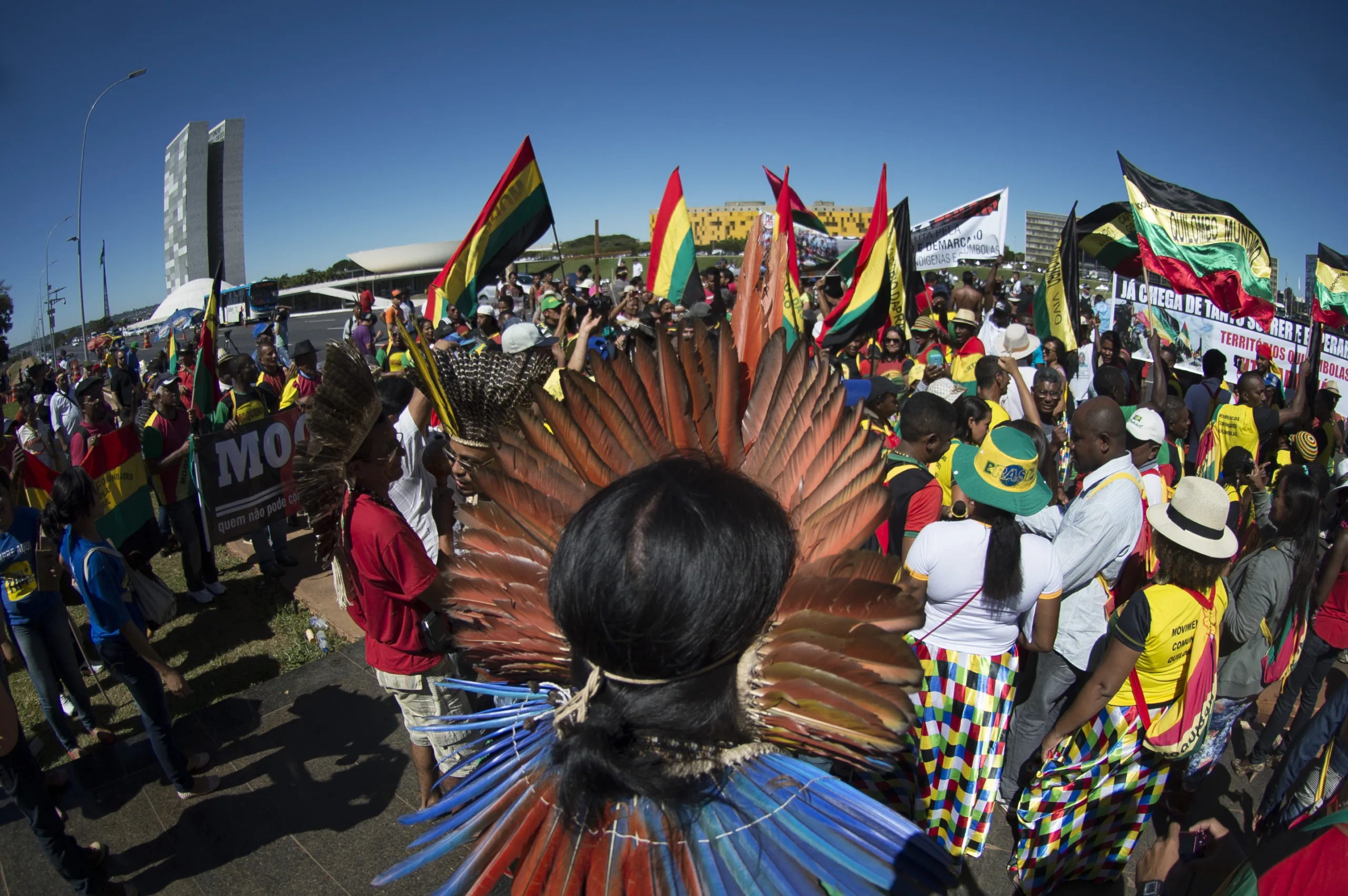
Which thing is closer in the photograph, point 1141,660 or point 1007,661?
point 1141,660

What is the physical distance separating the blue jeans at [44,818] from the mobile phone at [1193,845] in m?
4.18

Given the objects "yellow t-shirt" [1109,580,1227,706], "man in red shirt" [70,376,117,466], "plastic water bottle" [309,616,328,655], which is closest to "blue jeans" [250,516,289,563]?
"plastic water bottle" [309,616,328,655]

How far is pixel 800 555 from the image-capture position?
1.09 m

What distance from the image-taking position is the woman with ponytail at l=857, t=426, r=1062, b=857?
7.94 ft

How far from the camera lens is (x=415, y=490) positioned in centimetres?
355

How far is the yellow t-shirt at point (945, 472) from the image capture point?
143 inches

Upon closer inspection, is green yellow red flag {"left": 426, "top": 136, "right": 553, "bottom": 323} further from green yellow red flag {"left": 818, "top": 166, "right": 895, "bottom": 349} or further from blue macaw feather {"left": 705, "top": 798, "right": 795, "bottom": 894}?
blue macaw feather {"left": 705, "top": 798, "right": 795, "bottom": 894}

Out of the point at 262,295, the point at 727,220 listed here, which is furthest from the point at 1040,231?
the point at 727,220

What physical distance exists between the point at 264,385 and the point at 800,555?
6573mm

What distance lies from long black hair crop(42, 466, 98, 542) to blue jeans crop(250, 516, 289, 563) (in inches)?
84.9

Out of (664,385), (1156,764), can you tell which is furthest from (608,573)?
(1156,764)

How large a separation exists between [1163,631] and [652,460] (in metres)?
2.02

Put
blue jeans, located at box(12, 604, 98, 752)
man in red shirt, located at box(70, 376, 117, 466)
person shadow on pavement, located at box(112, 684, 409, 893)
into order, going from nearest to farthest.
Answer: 1. person shadow on pavement, located at box(112, 684, 409, 893)
2. blue jeans, located at box(12, 604, 98, 752)
3. man in red shirt, located at box(70, 376, 117, 466)

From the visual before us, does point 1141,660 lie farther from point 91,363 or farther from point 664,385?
point 91,363
